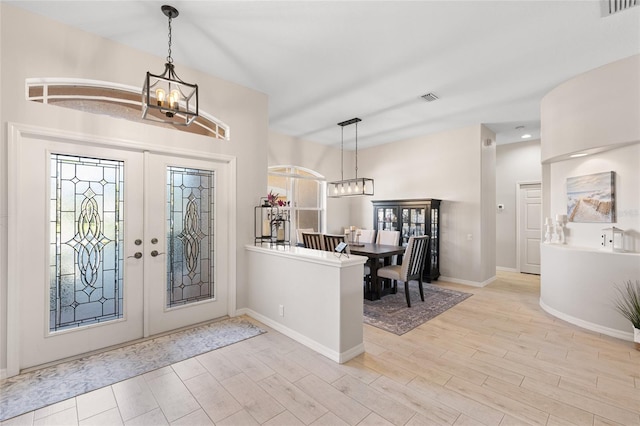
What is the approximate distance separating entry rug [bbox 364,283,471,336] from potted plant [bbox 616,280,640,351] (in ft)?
5.92

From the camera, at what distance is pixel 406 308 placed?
416 cm

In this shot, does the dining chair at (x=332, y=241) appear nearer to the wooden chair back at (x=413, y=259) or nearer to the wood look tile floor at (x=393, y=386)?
the wooden chair back at (x=413, y=259)

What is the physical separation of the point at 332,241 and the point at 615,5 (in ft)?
12.1

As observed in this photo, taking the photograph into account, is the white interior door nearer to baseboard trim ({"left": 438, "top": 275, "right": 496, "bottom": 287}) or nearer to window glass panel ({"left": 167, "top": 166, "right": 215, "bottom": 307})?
baseboard trim ({"left": 438, "top": 275, "right": 496, "bottom": 287})

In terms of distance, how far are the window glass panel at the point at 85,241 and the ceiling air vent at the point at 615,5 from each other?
461 centimetres

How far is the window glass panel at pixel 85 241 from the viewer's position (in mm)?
2654

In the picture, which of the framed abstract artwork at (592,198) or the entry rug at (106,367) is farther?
the framed abstract artwork at (592,198)

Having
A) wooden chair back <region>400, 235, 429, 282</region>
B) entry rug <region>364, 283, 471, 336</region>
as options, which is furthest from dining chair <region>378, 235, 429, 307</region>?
entry rug <region>364, 283, 471, 336</region>

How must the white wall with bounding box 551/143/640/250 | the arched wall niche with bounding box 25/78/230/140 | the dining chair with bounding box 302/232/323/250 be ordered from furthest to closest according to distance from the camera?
the dining chair with bounding box 302/232/323/250, the white wall with bounding box 551/143/640/250, the arched wall niche with bounding box 25/78/230/140

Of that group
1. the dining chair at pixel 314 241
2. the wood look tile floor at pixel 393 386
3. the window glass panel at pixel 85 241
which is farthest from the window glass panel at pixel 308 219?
the window glass panel at pixel 85 241

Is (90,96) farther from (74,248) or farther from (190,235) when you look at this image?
(190,235)

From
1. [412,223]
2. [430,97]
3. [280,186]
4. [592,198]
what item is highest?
[430,97]

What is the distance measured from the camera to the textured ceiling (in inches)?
96.4

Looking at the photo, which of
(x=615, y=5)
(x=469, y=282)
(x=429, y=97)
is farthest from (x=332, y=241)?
(x=615, y=5)
